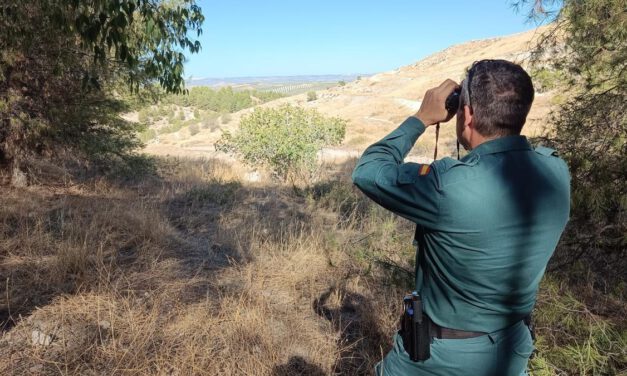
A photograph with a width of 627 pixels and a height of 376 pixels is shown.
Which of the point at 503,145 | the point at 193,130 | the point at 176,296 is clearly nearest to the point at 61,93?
the point at 176,296

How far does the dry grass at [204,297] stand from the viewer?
2496mm


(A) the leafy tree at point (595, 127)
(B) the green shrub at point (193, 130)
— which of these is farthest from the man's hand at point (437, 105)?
(B) the green shrub at point (193, 130)

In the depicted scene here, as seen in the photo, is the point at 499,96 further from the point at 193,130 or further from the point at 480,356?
the point at 193,130

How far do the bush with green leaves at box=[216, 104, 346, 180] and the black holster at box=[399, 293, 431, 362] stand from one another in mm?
8794

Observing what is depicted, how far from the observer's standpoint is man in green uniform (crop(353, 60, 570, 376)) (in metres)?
1.17

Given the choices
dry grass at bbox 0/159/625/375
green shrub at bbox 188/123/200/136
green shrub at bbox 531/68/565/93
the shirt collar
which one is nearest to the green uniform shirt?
the shirt collar

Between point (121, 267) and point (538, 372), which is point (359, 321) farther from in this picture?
point (121, 267)

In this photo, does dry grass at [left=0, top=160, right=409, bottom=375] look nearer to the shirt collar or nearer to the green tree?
the green tree

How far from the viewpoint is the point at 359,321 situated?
3262mm

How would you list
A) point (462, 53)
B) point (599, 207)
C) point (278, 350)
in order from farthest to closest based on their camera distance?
1. point (462, 53)
2. point (278, 350)
3. point (599, 207)

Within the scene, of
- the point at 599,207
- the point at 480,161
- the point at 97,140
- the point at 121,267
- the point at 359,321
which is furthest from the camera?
the point at 97,140

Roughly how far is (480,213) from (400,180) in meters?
0.24

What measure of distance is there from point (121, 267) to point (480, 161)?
3.68 metres

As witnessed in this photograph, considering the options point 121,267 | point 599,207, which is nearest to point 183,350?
point 121,267
